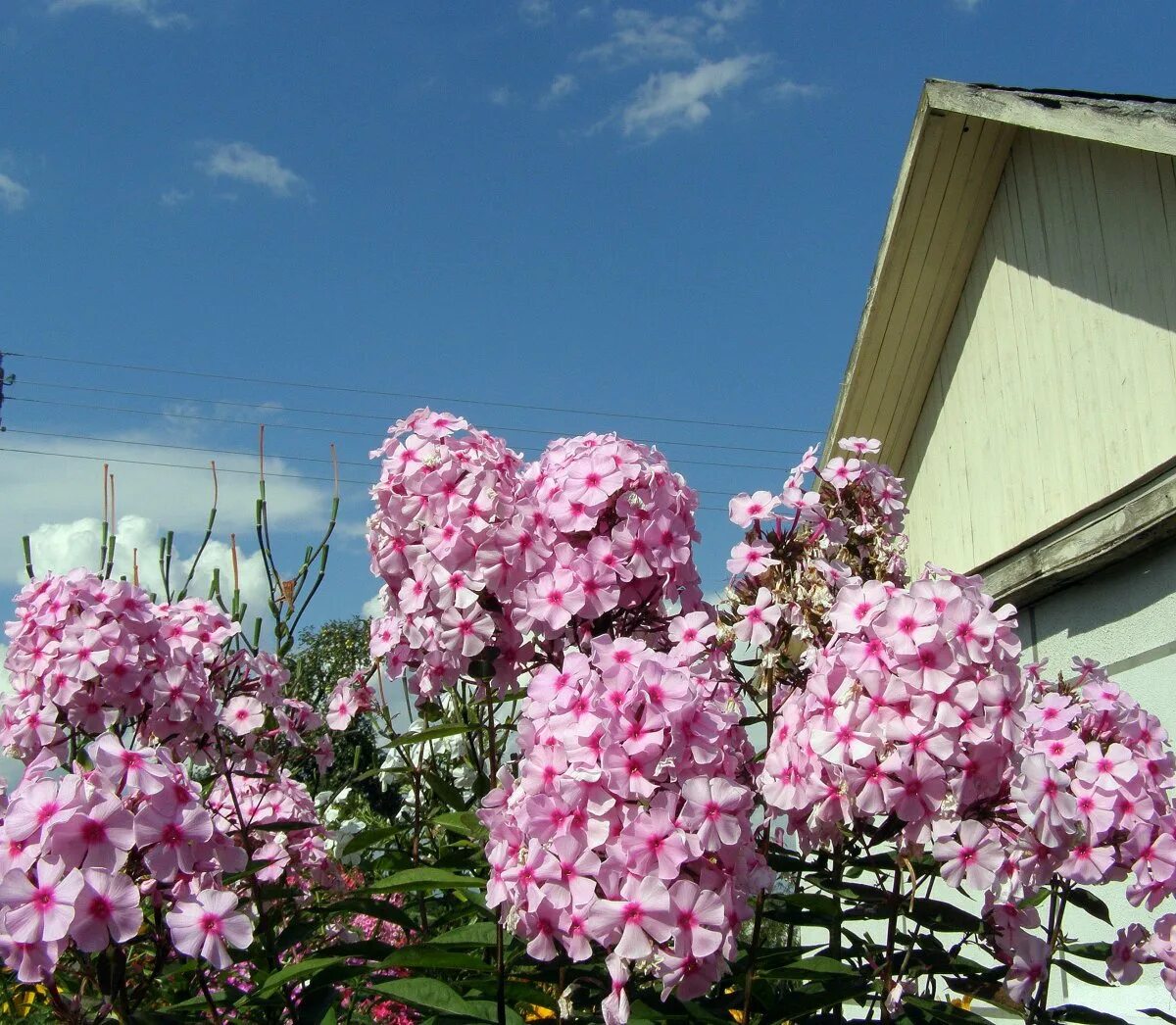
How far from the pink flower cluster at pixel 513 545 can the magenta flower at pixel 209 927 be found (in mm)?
601

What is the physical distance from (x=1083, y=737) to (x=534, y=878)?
4.01ft

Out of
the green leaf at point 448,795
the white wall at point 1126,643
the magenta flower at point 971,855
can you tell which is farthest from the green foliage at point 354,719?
the white wall at point 1126,643

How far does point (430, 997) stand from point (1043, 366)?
5.10 metres

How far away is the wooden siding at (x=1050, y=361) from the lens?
16.2 feet

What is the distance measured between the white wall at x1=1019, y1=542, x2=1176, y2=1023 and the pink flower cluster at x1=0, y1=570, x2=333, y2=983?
289cm

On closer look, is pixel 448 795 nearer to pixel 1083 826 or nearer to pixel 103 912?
pixel 103 912

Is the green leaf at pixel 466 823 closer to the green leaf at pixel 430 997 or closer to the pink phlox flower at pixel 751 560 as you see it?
the green leaf at pixel 430 997

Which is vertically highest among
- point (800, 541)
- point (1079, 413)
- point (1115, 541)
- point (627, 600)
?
point (1079, 413)

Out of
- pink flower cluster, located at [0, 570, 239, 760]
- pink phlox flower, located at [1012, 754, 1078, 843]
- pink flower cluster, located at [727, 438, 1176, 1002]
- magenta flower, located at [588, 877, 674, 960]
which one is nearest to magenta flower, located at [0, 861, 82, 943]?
magenta flower, located at [588, 877, 674, 960]

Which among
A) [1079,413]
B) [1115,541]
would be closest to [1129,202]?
[1079,413]

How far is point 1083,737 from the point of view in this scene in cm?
224

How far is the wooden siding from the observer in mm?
4938

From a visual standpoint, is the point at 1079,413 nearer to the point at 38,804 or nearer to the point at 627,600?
the point at 627,600

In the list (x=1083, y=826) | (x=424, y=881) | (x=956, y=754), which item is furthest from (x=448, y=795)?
(x=1083, y=826)
